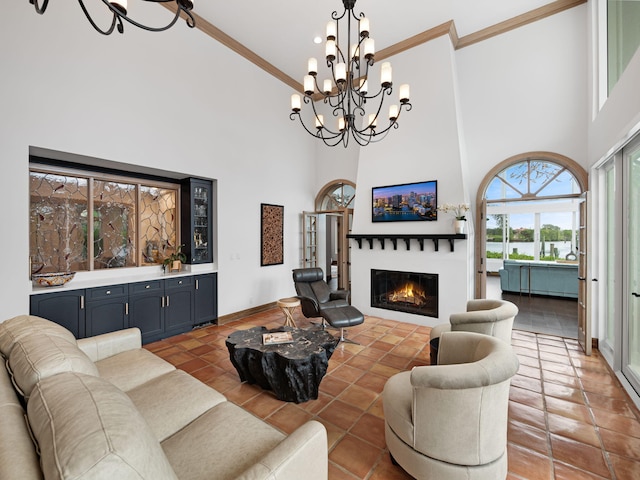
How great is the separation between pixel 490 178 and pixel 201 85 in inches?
192

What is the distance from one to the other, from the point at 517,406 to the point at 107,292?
4.59 m

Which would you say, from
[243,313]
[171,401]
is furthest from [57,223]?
[171,401]

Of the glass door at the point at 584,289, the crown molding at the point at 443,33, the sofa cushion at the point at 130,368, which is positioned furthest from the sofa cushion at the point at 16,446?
the crown molding at the point at 443,33

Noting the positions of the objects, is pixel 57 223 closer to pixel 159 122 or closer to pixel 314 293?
pixel 159 122

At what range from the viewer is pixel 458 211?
13.9 ft

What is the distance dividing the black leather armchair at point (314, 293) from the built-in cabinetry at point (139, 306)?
1.45 m

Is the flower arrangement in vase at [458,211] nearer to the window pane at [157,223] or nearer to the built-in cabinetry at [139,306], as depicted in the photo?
the built-in cabinetry at [139,306]

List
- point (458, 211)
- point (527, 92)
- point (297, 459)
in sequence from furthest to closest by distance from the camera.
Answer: point (527, 92)
point (458, 211)
point (297, 459)

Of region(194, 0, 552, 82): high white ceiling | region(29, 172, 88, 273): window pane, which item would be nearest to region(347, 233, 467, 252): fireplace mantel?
region(194, 0, 552, 82): high white ceiling

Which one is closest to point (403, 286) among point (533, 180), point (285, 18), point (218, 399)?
point (533, 180)

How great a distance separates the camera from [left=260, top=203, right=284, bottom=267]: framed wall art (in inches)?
216

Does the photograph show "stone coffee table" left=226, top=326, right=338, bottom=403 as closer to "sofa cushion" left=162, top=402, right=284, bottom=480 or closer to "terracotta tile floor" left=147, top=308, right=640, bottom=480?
"terracotta tile floor" left=147, top=308, right=640, bottom=480

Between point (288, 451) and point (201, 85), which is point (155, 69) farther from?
point (288, 451)

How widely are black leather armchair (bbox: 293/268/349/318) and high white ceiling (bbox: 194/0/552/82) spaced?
3857mm
